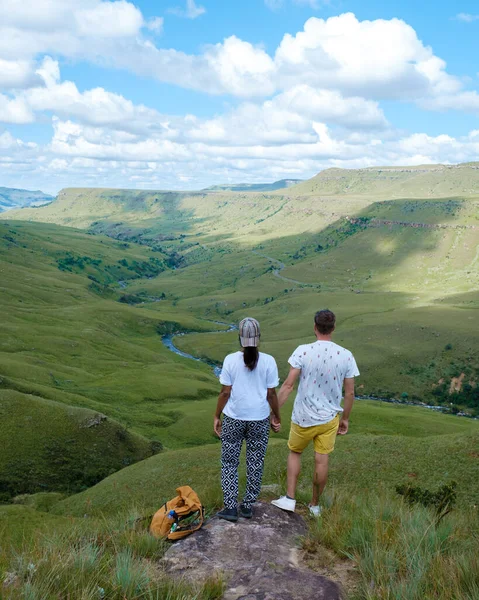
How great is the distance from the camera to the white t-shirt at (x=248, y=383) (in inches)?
525

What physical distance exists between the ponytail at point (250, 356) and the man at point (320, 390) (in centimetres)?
110

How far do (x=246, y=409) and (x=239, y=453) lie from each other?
1475mm

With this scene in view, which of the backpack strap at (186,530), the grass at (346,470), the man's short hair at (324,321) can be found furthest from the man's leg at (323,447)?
the grass at (346,470)

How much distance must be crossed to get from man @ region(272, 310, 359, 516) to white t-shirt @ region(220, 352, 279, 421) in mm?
639

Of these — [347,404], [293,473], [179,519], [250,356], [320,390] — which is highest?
[250,356]

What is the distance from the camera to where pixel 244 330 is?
1298 centimetres

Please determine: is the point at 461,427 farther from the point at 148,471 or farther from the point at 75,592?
the point at 75,592

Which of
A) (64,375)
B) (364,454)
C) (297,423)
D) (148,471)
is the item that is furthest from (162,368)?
(297,423)

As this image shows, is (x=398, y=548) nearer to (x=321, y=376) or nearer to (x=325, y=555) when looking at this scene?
(x=325, y=555)

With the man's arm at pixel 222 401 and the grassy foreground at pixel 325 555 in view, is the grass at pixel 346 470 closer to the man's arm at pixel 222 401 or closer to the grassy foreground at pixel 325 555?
the man's arm at pixel 222 401

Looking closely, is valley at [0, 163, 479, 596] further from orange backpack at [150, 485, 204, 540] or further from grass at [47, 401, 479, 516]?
orange backpack at [150, 485, 204, 540]

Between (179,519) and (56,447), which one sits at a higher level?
(179,519)

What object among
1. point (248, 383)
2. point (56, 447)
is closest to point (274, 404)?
point (248, 383)

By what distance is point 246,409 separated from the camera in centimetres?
1345
